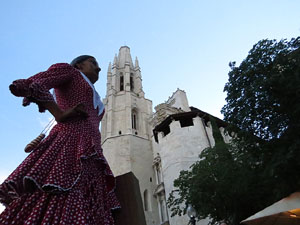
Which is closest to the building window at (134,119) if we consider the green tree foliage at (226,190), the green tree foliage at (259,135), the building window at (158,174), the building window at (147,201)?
the building window at (158,174)

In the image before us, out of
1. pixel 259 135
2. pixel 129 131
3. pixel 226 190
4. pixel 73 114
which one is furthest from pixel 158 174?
pixel 73 114

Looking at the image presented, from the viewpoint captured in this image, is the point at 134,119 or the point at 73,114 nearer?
the point at 73,114

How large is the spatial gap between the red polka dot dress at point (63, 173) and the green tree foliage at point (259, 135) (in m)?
6.98

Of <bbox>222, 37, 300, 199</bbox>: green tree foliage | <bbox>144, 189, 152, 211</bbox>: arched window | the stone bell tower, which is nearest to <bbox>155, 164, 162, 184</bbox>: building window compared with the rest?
the stone bell tower

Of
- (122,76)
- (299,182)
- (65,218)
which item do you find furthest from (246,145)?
(122,76)

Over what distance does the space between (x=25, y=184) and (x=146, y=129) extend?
3238 cm

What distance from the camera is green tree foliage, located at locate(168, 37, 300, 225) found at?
7.73 m

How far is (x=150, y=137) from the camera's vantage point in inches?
1297

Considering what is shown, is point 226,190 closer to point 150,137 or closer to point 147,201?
point 147,201

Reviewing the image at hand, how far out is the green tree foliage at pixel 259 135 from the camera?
25.4 ft

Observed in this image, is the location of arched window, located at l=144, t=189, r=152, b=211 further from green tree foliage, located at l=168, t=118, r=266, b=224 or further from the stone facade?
green tree foliage, located at l=168, t=118, r=266, b=224

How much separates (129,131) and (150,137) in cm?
343

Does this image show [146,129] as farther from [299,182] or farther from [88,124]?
[88,124]

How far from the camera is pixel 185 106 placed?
3412 centimetres
